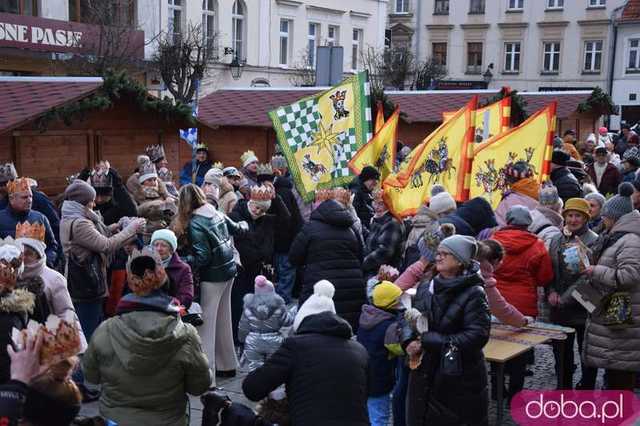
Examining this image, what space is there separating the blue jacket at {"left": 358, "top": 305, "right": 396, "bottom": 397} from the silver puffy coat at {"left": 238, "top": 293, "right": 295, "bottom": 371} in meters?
0.64

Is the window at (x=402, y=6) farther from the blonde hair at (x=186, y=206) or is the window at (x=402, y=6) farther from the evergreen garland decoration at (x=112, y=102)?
the blonde hair at (x=186, y=206)

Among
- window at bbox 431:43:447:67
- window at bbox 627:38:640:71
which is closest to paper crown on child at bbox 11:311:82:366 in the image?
window at bbox 627:38:640:71

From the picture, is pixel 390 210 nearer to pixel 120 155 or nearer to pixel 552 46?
pixel 120 155

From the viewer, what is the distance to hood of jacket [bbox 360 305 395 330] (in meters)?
5.36

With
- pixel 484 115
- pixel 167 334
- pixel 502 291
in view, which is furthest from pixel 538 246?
pixel 484 115

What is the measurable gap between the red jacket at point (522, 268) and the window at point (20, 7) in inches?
826

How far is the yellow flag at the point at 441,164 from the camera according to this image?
334 inches

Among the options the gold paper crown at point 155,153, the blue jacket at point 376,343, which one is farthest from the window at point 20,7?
the blue jacket at point 376,343

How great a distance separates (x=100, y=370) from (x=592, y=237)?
4197 mm

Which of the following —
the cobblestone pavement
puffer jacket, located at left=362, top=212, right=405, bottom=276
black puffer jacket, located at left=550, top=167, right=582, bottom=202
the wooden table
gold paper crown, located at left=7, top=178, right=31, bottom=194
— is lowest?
the cobblestone pavement

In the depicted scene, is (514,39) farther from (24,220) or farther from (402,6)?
(24,220)

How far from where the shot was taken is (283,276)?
9312mm

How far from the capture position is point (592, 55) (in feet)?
153

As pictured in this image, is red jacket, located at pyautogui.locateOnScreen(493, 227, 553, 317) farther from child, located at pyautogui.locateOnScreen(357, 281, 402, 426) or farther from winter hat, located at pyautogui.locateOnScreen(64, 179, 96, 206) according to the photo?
winter hat, located at pyautogui.locateOnScreen(64, 179, 96, 206)
